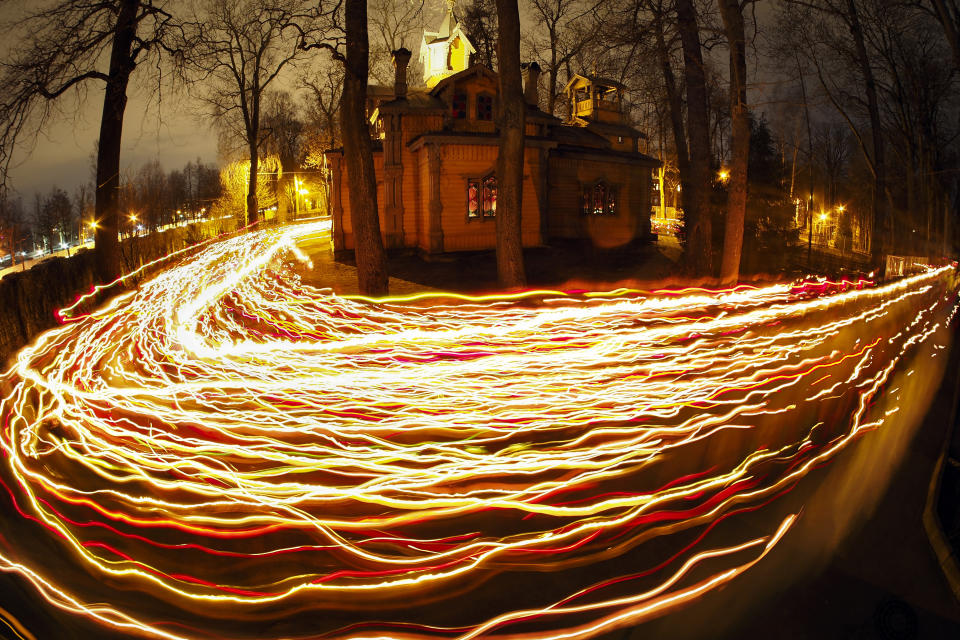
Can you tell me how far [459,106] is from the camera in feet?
84.6

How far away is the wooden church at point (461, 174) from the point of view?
928 inches

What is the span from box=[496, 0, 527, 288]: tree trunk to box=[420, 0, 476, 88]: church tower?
25.8m

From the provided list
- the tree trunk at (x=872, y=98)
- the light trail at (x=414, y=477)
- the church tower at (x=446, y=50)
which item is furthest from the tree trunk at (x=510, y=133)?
the church tower at (x=446, y=50)

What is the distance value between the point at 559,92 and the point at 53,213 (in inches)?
2981

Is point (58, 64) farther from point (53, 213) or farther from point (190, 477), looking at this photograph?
point (53, 213)

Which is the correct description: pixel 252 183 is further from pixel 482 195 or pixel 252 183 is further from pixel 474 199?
pixel 482 195

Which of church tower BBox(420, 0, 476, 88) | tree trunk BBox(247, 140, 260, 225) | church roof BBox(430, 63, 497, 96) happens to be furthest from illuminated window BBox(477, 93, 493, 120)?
tree trunk BBox(247, 140, 260, 225)

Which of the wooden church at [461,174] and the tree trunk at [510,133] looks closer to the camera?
the tree trunk at [510,133]

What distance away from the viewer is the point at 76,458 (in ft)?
17.7

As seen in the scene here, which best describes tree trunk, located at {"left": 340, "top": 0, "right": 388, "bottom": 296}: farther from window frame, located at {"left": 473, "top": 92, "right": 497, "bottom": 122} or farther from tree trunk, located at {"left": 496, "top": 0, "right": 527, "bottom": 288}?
window frame, located at {"left": 473, "top": 92, "right": 497, "bottom": 122}

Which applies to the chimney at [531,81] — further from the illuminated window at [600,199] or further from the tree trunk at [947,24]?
the tree trunk at [947,24]

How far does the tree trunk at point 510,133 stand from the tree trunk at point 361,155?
302cm

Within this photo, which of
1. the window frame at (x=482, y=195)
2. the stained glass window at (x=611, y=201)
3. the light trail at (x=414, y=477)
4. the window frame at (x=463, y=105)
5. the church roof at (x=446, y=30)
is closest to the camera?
the light trail at (x=414, y=477)

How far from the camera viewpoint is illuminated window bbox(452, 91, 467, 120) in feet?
84.1
